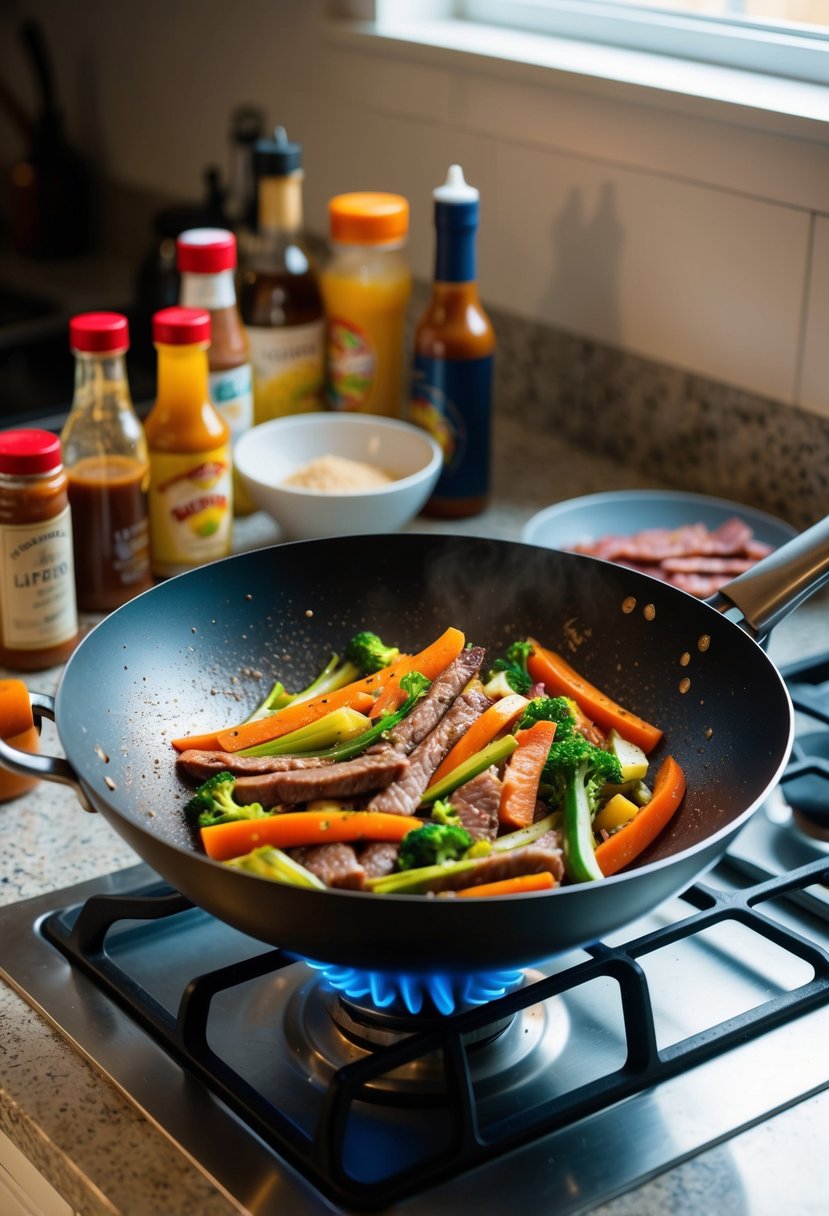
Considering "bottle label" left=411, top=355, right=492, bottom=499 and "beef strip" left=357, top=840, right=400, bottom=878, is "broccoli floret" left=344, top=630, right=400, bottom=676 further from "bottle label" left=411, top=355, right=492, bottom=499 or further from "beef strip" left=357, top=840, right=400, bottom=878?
"bottle label" left=411, top=355, right=492, bottom=499

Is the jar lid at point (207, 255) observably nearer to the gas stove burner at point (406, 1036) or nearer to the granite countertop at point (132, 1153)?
the granite countertop at point (132, 1153)

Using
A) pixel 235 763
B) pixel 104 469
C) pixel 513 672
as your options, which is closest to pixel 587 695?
pixel 513 672

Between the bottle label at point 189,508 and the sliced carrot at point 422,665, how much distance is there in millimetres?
389

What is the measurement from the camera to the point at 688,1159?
0.78m

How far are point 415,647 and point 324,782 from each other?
293 millimetres

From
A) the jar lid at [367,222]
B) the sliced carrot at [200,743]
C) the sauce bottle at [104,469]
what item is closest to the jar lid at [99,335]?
the sauce bottle at [104,469]

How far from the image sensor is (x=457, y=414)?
1.57 metres

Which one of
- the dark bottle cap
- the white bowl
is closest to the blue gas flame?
the white bowl

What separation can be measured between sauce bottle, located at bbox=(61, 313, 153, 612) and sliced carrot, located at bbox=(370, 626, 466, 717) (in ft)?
1.26

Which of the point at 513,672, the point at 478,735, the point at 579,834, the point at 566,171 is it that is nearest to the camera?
the point at 579,834

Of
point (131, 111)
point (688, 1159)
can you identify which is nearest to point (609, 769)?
point (688, 1159)

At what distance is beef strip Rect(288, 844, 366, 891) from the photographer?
0.80 metres

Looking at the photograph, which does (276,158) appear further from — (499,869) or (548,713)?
(499,869)

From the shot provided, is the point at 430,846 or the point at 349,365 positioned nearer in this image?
the point at 430,846
